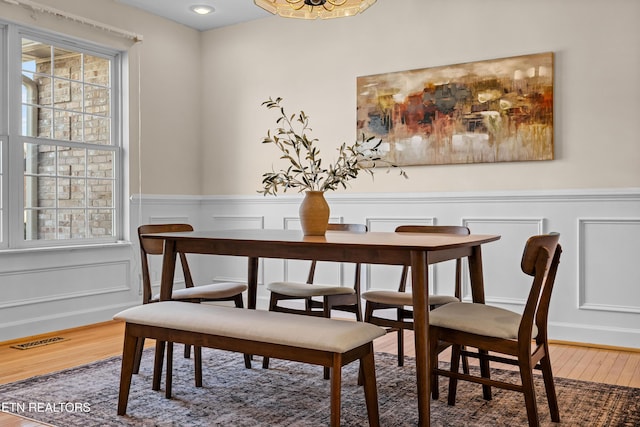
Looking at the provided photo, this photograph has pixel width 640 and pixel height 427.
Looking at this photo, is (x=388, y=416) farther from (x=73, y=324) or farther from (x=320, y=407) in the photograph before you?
(x=73, y=324)

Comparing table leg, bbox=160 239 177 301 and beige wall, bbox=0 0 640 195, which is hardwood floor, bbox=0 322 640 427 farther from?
beige wall, bbox=0 0 640 195

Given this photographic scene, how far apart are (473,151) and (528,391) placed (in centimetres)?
246

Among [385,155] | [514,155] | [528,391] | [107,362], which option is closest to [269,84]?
[385,155]

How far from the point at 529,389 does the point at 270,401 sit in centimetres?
122

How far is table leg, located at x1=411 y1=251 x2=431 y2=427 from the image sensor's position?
2.26m

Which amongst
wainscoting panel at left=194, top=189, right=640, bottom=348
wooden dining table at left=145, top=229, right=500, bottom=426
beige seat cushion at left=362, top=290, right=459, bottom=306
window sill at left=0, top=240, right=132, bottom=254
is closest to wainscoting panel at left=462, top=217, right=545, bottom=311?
wainscoting panel at left=194, top=189, right=640, bottom=348

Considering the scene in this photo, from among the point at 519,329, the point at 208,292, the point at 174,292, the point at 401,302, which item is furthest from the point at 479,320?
the point at 174,292

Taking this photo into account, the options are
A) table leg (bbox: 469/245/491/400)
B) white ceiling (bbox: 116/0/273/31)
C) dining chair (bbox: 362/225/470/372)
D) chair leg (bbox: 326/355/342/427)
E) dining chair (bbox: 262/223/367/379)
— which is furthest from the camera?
white ceiling (bbox: 116/0/273/31)

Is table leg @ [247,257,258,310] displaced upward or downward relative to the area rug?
upward

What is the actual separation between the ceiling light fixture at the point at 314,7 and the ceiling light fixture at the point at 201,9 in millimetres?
2196

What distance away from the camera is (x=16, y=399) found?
2.84 metres

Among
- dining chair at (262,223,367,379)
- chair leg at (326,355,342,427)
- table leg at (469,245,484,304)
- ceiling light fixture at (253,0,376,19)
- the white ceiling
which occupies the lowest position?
chair leg at (326,355,342,427)

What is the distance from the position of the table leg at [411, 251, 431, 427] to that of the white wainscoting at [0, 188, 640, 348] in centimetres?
220

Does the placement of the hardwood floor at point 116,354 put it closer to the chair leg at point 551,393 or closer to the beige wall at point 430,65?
the chair leg at point 551,393
